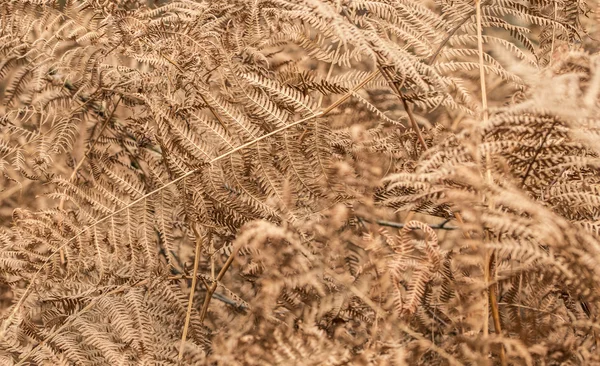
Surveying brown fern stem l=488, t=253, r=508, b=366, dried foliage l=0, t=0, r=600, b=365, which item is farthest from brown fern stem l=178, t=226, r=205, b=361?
brown fern stem l=488, t=253, r=508, b=366

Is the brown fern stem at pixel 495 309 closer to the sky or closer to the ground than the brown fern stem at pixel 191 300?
closer to the sky

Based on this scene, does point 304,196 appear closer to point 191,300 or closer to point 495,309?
point 191,300

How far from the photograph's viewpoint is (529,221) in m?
0.61

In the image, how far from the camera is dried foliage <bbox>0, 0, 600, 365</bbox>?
0.66 m

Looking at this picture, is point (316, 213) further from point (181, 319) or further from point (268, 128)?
point (181, 319)

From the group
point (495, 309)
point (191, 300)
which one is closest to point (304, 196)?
point (191, 300)

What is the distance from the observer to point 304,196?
1.02 m

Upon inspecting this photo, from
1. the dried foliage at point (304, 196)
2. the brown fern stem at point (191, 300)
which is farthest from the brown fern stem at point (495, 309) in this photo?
the brown fern stem at point (191, 300)

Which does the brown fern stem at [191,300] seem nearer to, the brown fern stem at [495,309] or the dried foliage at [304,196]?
the dried foliage at [304,196]

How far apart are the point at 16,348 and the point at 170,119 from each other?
0.45m

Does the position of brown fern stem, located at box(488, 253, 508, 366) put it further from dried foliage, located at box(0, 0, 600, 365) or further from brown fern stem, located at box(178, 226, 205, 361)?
brown fern stem, located at box(178, 226, 205, 361)

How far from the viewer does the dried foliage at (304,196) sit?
0.66 m

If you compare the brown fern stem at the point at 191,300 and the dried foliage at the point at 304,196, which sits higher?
the dried foliage at the point at 304,196

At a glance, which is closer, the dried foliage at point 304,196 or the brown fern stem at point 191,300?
the dried foliage at point 304,196
